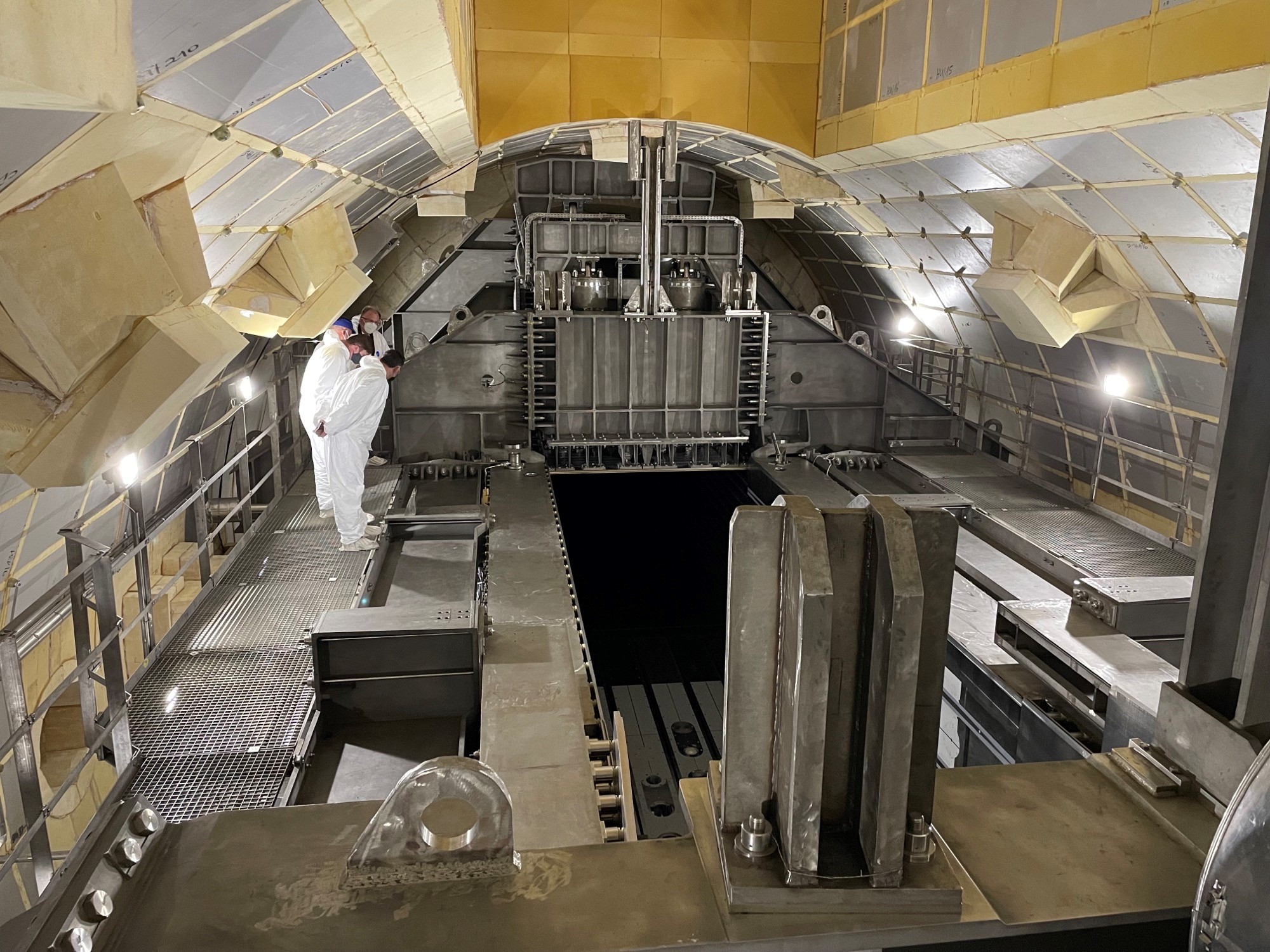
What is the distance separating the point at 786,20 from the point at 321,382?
6.45m

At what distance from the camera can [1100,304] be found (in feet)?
28.8

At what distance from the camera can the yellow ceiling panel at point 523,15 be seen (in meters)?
9.68

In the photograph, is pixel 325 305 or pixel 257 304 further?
pixel 325 305

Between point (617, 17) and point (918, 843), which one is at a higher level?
point (617, 17)

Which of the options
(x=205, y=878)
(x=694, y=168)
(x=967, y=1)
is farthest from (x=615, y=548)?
(x=205, y=878)

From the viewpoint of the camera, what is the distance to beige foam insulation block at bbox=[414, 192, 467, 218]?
14.4m

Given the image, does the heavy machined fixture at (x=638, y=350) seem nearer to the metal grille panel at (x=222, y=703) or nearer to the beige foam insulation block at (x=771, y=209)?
the beige foam insulation block at (x=771, y=209)

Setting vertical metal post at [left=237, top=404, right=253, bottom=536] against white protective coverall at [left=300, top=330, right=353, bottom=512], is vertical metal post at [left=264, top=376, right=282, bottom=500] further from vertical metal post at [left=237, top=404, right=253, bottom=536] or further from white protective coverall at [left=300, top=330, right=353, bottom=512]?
white protective coverall at [left=300, top=330, right=353, bottom=512]

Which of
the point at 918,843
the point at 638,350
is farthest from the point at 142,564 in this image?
the point at 638,350

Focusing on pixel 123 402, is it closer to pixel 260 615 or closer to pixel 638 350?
pixel 260 615

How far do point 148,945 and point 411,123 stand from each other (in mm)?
6087

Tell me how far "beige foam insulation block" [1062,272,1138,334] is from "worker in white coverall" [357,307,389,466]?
6.67 metres

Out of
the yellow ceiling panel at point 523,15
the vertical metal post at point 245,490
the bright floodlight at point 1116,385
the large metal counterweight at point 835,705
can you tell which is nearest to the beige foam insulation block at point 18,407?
the large metal counterweight at point 835,705

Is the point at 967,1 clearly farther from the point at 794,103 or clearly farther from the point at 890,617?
the point at 890,617
